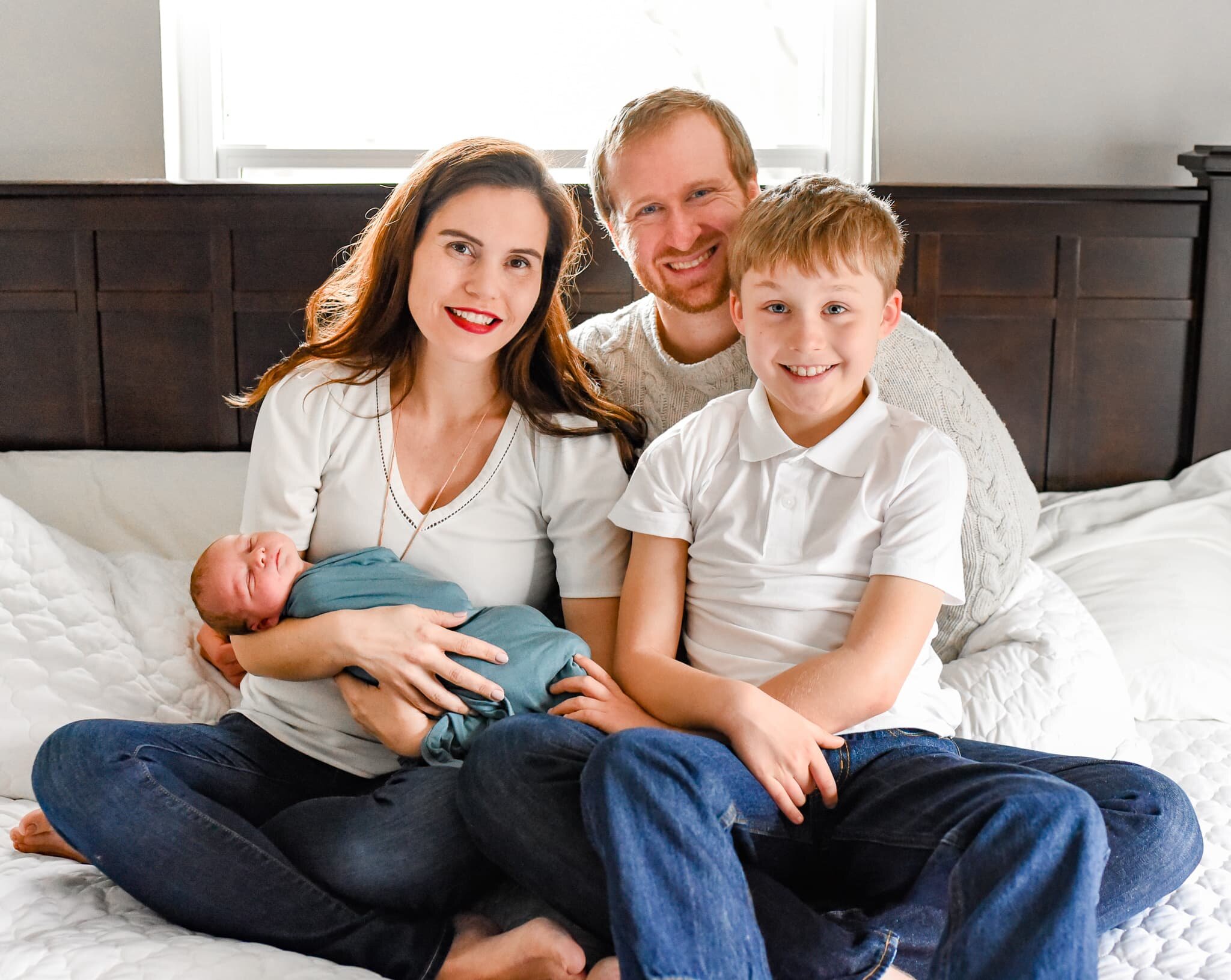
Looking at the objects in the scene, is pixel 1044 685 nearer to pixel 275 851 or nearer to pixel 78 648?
pixel 275 851

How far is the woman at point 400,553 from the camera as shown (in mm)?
1082

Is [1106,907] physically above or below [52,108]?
below

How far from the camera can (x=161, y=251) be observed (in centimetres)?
208

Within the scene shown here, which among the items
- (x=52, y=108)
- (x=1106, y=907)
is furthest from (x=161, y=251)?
(x=1106, y=907)

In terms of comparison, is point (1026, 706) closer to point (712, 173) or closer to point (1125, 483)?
point (712, 173)

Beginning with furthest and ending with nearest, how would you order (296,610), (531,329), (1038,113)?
(1038,113)
(531,329)
(296,610)

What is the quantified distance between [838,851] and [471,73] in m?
1.80

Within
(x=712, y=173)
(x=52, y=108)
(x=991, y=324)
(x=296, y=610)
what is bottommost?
(x=296, y=610)

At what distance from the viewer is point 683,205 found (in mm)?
1486

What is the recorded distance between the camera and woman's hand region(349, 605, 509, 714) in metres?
1.20

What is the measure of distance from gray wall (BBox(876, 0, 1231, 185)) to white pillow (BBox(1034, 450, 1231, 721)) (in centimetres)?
68

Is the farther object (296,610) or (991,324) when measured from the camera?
(991,324)

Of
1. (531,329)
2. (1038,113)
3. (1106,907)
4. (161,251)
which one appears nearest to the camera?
(1106,907)

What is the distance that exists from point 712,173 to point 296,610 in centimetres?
79
